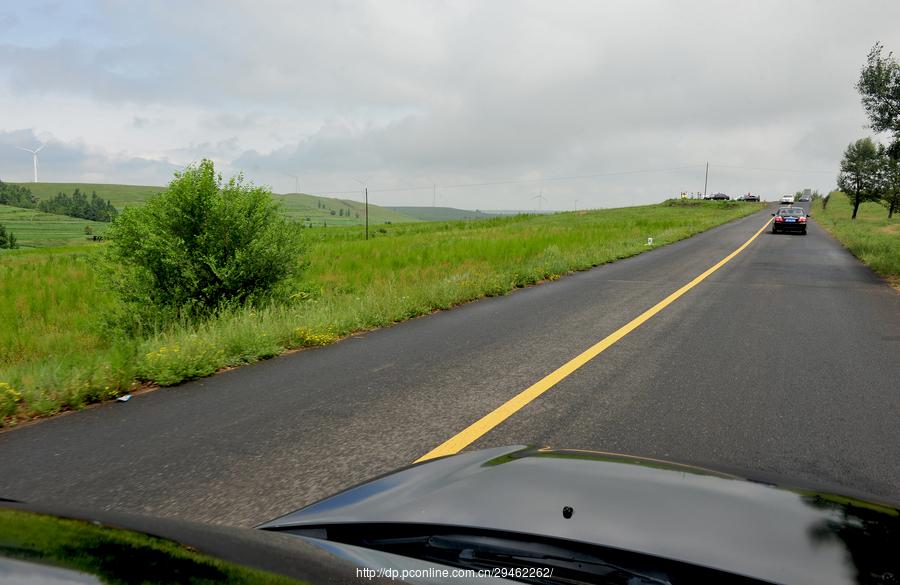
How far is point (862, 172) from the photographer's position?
54781 mm

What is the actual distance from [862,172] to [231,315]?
207 feet

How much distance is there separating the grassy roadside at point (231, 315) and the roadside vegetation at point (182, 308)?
0.07ft

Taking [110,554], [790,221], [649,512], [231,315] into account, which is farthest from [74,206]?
[649,512]

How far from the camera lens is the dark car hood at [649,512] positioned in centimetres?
142

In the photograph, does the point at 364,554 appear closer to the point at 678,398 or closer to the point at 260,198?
the point at 678,398

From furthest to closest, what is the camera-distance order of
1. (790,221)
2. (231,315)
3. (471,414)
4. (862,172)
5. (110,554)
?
(862,172)
(790,221)
(231,315)
(471,414)
(110,554)

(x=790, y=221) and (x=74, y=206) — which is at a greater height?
(x=74, y=206)

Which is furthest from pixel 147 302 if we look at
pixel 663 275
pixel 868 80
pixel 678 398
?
pixel 868 80

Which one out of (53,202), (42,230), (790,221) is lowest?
(42,230)

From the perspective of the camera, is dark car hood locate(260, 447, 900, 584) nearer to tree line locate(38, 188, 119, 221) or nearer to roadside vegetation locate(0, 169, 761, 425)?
roadside vegetation locate(0, 169, 761, 425)

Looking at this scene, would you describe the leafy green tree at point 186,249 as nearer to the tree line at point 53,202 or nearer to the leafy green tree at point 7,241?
the leafy green tree at point 7,241

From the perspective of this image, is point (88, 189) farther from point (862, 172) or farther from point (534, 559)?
point (534, 559)

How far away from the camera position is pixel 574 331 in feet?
26.0

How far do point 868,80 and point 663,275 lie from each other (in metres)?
8.20
